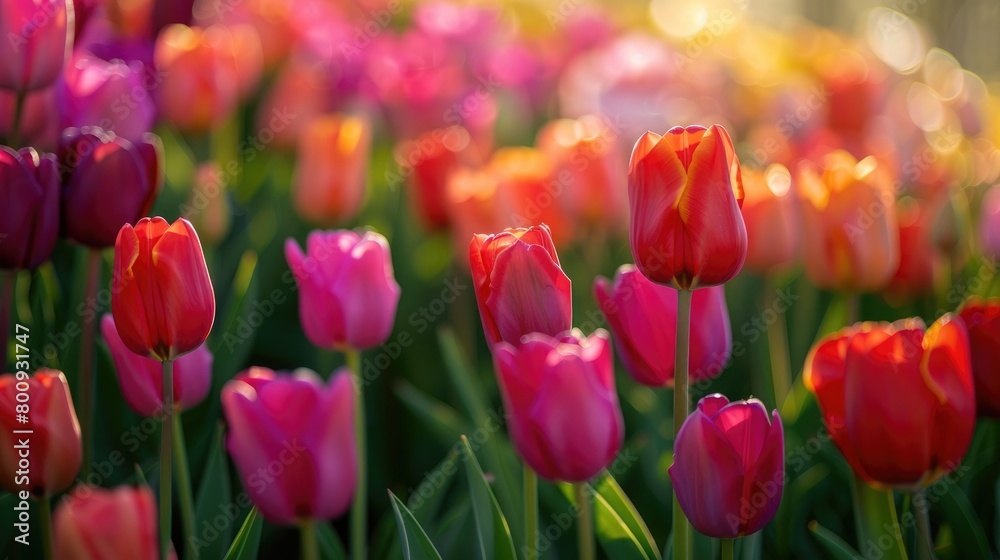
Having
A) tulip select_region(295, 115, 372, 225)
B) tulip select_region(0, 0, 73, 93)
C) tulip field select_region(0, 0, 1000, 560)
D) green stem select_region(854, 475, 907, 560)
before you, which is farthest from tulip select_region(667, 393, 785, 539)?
tulip select_region(295, 115, 372, 225)

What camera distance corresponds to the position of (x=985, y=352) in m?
1.13

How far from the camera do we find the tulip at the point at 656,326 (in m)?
1.04

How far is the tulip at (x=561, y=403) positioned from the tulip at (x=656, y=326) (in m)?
0.10

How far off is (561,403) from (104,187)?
629mm

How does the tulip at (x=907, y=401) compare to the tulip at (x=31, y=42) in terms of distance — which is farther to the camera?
the tulip at (x=31, y=42)

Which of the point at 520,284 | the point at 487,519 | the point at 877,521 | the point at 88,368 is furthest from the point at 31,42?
the point at 877,521

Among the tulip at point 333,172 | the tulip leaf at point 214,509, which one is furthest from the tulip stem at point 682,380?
the tulip at point 333,172

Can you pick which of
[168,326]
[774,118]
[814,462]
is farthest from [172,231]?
[774,118]

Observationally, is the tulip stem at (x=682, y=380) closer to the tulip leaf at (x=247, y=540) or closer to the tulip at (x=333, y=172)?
the tulip leaf at (x=247, y=540)

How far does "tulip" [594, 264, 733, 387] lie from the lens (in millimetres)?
1042

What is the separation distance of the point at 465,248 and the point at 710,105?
4.30 feet

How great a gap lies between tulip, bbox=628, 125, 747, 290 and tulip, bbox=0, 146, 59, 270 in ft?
2.30

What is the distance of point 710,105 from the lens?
275 centimetres

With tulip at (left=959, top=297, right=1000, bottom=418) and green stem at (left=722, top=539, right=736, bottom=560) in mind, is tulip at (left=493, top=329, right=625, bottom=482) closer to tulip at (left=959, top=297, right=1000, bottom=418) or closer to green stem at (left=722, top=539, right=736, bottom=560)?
green stem at (left=722, top=539, right=736, bottom=560)
